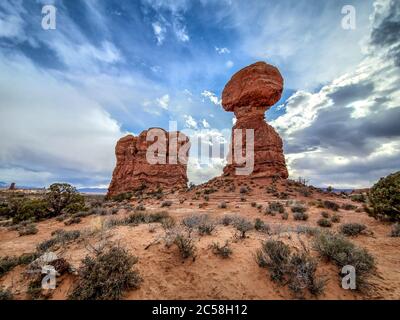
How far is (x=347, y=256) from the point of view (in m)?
4.43

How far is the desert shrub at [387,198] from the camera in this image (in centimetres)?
891

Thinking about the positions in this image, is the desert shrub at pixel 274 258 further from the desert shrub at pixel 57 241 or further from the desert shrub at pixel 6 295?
the desert shrub at pixel 57 241

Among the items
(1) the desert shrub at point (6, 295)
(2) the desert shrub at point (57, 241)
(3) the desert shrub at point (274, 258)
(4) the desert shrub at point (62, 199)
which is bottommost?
(1) the desert shrub at point (6, 295)

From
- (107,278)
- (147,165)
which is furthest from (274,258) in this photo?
(147,165)

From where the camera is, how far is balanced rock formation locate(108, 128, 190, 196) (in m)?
38.6

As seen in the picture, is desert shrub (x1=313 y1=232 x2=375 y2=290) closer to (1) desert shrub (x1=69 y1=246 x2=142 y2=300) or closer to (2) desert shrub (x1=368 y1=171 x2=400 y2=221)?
Result: (1) desert shrub (x1=69 y1=246 x2=142 y2=300)

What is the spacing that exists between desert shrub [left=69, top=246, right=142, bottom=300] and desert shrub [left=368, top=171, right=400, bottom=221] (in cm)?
1113

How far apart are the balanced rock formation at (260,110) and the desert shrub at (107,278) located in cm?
2439

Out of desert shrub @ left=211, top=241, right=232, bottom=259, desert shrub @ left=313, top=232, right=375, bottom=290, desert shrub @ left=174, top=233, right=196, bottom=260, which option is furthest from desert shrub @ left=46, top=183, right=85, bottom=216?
desert shrub @ left=313, top=232, right=375, bottom=290

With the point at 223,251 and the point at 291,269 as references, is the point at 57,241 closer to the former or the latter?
the point at 223,251

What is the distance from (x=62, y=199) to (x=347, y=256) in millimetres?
18581

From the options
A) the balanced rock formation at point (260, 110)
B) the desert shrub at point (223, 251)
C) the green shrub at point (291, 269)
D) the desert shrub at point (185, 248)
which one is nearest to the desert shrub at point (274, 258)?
the green shrub at point (291, 269)
